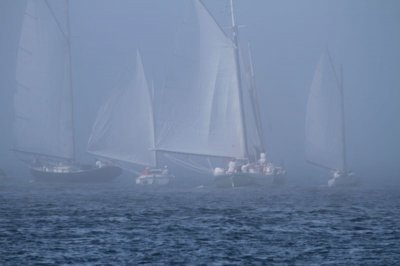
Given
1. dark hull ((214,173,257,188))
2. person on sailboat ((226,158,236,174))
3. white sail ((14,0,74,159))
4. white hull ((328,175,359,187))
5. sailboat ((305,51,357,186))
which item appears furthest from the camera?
white sail ((14,0,74,159))

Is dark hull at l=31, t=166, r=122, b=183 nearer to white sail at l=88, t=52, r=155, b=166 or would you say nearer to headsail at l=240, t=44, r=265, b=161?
white sail at l=88, t=52, r=155, b=166

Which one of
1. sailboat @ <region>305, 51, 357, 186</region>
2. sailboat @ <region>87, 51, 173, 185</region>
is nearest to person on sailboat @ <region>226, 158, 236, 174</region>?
sailboat @ <region>305, 51, 357, 186</region>

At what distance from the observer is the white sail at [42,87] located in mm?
133750

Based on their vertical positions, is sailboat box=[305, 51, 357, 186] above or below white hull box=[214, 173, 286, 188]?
above

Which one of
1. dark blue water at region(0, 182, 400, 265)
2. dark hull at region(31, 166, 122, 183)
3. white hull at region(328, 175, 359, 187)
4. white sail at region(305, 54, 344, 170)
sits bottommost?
dark blue water at region(0, 182, 400, 265)

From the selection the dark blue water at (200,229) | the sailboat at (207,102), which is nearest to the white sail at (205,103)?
the sailboat at (207,102)

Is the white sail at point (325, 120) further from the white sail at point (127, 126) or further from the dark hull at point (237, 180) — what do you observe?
the white sail at point (127, 126)

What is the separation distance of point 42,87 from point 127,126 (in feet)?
36.9

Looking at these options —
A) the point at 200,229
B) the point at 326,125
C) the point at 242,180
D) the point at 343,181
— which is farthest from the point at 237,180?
the point at 200,229

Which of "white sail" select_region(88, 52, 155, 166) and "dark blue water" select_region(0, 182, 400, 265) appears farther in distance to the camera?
"white sail" select_region(88, 52, 155, 166)

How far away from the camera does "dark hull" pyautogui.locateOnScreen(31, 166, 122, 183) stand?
136m

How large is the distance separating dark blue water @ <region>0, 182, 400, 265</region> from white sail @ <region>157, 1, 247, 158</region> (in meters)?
20.8

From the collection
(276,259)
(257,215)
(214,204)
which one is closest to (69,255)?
(276,259)

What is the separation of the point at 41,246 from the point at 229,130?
2603 inches
